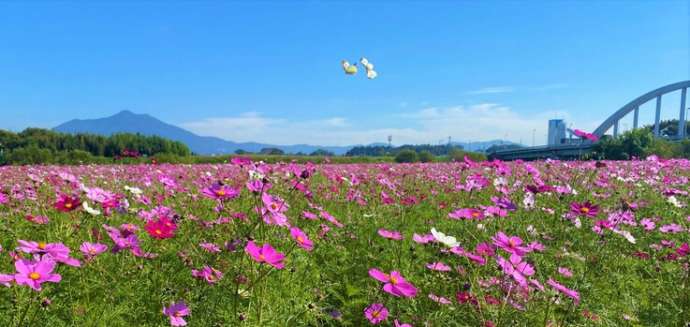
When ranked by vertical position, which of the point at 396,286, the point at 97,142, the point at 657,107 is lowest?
the point at 396,286

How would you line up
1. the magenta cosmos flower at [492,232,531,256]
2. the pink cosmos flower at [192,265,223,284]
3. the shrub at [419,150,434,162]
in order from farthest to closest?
the shrub at [419,150,434,162]
the pink cosmos flower at [192,265,223,284]
the magenta cosmos flower at [492,232,531,256]

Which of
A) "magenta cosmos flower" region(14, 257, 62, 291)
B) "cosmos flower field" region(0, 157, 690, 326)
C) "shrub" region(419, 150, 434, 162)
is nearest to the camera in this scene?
"magenta cosmos flower" region(14, 257, 62, 291)

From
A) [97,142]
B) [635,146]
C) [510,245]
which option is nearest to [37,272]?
[510,245]

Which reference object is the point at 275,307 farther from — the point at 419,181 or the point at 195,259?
the point at 419,181

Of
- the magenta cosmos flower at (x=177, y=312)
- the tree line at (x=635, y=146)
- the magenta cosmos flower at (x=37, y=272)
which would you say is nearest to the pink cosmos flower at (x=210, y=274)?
the magenta cosmos flower at (x=177, y=312)

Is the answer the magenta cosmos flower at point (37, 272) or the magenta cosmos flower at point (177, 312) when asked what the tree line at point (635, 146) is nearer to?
the magenta cosmos flower at point (177, 312)

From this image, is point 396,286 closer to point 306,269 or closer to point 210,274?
point 210,274

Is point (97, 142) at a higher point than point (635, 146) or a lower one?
lower

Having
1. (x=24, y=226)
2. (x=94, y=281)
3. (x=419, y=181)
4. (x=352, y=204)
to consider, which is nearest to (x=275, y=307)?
(x=94, y=281)

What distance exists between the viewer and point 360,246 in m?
3.08

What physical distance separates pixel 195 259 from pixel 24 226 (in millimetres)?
1352

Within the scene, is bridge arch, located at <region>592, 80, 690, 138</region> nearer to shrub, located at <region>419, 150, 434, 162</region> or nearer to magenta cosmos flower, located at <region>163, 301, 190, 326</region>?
shrub, located at <region>419, 150, 434, 162</region>

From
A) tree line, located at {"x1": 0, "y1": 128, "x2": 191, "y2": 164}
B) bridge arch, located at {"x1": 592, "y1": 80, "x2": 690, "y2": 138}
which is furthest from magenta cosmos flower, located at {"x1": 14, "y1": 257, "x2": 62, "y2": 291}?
bridge arch, located at {"x1": 592, "y1": 80, "x2": 690, "y2": 138}

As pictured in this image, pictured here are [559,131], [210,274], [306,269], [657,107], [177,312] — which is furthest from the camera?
[657,107]
